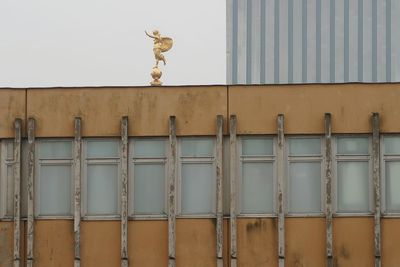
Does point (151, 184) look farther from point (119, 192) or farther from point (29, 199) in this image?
point (29, 199)

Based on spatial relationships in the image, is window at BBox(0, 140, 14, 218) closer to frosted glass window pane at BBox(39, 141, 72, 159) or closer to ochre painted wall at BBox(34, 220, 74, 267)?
frosted glass window pane at BBox(39, 141, 72, 159)

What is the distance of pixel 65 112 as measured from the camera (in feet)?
90.5

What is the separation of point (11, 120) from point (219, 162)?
505cm

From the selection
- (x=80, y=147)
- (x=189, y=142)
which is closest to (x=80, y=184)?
(x=80, y=147)

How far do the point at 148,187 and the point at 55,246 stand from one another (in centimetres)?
258

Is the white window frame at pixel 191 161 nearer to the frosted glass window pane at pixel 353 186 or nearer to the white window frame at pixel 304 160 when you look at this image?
the white window frame at pixel 304 160

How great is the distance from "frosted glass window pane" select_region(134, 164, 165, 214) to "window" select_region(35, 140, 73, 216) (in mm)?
1586

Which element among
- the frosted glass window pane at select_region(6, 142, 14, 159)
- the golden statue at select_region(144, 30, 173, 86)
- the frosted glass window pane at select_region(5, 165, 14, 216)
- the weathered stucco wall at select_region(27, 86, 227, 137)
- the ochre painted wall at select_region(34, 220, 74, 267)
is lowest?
the ochre painted wall at select_region(34, 220, 74, 267)

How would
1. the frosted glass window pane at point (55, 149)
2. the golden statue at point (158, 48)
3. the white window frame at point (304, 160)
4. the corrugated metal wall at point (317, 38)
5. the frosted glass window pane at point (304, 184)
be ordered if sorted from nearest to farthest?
the white window frame at point (304, 160), the frosted glass window pane at point (304, 184), the frosted glass window pane at point (55, 149), the golden statue at point (158, 48), the corrugated metal wall at point (317, 38)

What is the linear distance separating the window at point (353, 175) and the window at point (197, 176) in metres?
2.95

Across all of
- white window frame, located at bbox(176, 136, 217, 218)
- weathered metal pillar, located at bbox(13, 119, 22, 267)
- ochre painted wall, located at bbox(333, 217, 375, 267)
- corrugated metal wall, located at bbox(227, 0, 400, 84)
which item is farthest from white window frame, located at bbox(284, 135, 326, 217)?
corrugated metal wall, located at bbox(227, 0, 400, 84)

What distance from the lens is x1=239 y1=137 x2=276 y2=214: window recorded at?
27328 mm

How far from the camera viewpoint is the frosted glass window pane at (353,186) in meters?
27.2

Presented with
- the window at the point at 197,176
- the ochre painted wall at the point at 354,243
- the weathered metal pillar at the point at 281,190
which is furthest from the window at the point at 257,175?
the ochre painted wall at the point at 354,243
